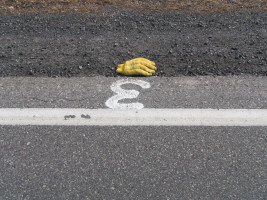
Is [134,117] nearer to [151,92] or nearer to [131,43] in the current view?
[151,92]

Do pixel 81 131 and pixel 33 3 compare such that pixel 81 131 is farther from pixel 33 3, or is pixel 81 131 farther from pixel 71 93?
pixel 33 3

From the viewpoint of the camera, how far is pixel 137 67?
179 inches

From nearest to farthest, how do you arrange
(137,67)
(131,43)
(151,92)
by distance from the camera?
(151,92) < (137,67) < (131,43)

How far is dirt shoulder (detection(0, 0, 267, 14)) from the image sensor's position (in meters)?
6.62

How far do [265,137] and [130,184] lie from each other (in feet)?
5.13

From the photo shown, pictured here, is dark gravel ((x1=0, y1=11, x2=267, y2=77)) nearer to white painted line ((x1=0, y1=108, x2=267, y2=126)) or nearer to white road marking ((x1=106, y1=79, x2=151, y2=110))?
white road marking ((x1=106, y1=79, x2=151, y2=110))

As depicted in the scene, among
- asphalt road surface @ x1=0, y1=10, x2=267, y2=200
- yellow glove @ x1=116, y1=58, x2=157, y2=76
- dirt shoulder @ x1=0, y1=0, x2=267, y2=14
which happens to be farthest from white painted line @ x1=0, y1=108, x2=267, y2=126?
dirt shoulder @ x1=0, y1=0, x2=267, y2=14

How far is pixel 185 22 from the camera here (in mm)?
6000

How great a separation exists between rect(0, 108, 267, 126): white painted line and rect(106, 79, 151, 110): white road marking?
11 centimetres

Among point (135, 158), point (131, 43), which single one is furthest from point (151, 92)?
point (131, 43)

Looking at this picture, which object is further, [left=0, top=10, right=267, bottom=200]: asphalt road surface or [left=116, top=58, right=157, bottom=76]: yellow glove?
[left=116, top=58, right=157, bottom=76]: yellow glove

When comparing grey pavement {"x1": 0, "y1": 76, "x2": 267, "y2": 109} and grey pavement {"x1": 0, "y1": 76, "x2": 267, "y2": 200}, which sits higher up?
grey pavement {"x1": 0, "y1": 76, "x2": 267, "y2": 109}

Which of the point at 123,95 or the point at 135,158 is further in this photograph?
the point at 123,95

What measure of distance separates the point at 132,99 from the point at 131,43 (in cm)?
162
